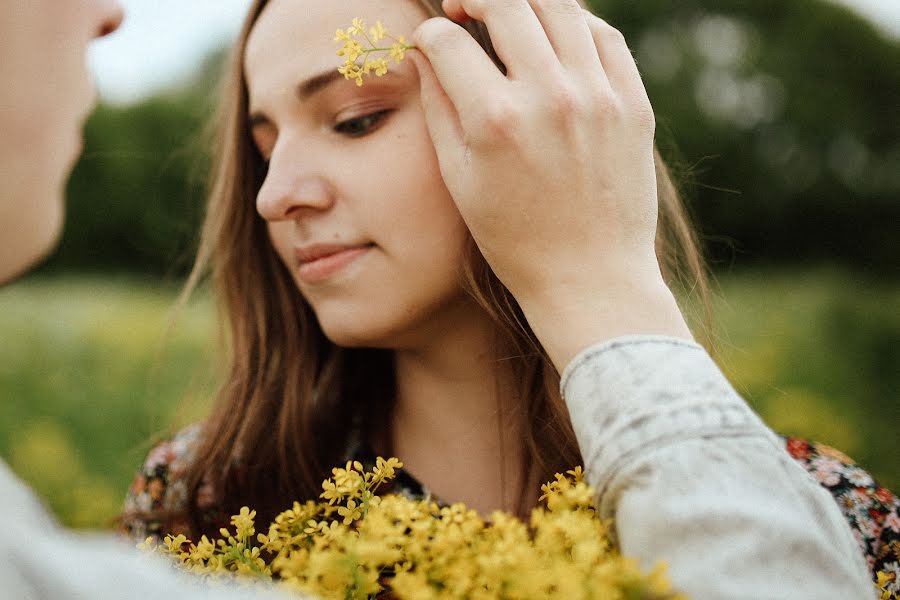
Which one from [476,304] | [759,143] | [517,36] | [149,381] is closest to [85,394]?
[149,381]

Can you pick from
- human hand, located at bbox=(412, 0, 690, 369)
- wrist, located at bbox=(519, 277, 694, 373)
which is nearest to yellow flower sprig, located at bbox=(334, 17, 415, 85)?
human hand, located at bbox=(412, 0, 690, 369)

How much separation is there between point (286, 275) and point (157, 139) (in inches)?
529

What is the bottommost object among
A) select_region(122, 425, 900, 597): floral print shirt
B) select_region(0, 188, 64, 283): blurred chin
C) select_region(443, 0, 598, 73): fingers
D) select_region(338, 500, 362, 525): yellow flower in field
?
select_region(122, 425, 900, 597): floral print shirt

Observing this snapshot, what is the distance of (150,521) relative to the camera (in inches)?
89.0

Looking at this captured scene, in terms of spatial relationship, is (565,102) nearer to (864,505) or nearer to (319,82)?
(319,82)

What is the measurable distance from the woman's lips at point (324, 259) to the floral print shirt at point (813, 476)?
0.59 m

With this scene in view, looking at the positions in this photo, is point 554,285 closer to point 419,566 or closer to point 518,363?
point 419,566

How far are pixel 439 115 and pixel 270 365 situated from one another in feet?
3.37

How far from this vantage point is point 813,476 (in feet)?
6.93

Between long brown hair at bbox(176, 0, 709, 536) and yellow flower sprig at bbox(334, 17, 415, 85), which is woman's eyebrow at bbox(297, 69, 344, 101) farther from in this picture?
long brown hair at bbox(176, 0, 709, 536)

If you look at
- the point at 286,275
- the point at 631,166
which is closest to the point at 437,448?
the point at 286,275

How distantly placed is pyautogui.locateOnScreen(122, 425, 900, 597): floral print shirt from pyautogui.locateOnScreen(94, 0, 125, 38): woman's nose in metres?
1.31

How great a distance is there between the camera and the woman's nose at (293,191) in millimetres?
1762

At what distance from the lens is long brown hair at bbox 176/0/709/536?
2090 millimetres
